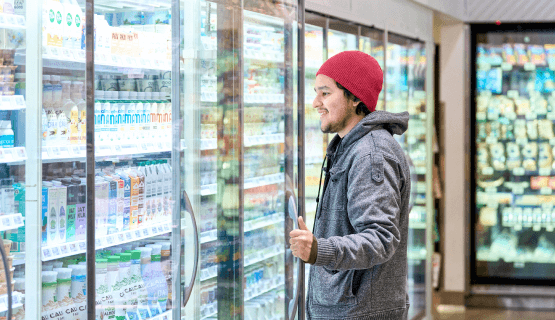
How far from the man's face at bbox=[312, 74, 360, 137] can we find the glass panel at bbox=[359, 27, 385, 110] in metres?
1.78

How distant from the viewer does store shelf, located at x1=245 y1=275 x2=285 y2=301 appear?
289cm

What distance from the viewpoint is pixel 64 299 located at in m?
2.00

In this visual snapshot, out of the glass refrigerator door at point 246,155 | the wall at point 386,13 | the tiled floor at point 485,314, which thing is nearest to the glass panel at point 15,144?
the glass refrigerator door at point 246,155

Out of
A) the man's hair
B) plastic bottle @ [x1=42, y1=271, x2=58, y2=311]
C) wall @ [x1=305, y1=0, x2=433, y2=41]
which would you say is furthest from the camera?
wall @ [x1=305, y1=0, x2=433, y2=41]

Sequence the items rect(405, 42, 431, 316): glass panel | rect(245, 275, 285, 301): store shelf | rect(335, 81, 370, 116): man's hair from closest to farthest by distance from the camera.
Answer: rect(335, 81, 370, 116): man's hair, rect(245, 275, 285, 301): store shelf, rect(405, 42, 431, 316): glass panel

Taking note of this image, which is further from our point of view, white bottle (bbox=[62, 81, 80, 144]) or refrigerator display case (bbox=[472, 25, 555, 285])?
refrigerator display case (bbox=[472, 25, 555, 285])

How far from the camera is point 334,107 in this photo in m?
2.16

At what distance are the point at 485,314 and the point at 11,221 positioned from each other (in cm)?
505

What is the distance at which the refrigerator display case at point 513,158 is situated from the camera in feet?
20.1

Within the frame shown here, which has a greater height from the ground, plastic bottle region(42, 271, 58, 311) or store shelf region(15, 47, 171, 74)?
store shelf region(15, 47, 171, 74)

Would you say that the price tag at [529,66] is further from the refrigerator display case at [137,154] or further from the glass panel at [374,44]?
the refrigerator display case at [137,154]

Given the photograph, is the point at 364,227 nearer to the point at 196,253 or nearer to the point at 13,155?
the point at 196,253

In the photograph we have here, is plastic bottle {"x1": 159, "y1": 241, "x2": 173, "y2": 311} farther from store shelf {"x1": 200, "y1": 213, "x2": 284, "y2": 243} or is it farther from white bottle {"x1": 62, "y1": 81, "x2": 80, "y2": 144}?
white bottle {"x1": 62, "y1": 81, "x2": 80, "y2": 144}

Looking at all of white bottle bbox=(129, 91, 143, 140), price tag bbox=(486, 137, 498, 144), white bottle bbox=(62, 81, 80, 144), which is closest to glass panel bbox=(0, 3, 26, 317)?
white bottle bbox=(62, 81, 80, 144)
